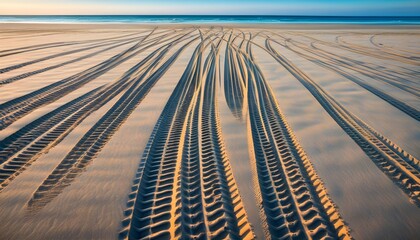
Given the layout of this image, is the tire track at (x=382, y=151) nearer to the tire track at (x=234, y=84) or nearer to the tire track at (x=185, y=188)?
the tire track at (x=234, y=84)

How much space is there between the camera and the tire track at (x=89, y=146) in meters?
2.95

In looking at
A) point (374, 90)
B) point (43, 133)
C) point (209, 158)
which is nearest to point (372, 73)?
point (374, 90)

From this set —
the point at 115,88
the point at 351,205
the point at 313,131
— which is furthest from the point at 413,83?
the point at 115,88

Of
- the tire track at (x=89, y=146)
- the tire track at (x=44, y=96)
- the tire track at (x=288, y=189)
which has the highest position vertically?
the tire track at (x=44, y=96)

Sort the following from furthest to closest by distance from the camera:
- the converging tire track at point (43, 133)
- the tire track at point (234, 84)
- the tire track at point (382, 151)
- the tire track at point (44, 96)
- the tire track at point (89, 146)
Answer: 1. the tire track at point (234, 84)
2. the tire track at point (44, 96)
3. the converging tire track at point (43, 133)
4. the tire track at point (382, 151)
5. the tire track at point (89, 146)

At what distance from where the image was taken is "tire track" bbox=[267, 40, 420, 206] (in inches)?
124

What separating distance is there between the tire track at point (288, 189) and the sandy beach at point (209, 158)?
16 millimetres

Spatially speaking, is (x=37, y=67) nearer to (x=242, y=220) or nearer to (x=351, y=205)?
(x=242, y=220)

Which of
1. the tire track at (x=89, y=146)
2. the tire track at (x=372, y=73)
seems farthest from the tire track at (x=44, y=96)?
the tire track at (x=372, y=73)

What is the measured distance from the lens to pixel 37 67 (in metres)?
8.67

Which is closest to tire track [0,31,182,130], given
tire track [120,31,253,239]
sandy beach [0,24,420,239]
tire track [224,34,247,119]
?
sandy beach [0,24,420,239]

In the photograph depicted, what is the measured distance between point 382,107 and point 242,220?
15.8ft

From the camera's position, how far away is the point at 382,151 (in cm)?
380

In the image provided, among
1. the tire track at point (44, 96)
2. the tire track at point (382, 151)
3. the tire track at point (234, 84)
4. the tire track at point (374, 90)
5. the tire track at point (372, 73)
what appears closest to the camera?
the tire track at point (382, 151)
